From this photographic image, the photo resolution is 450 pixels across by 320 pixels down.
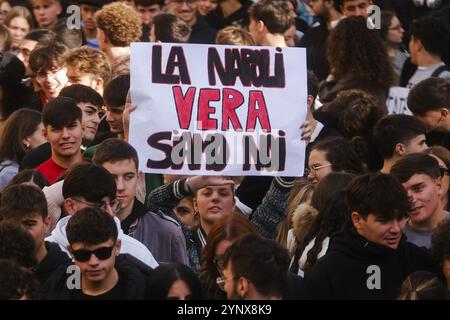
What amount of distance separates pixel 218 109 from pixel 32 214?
145 cm

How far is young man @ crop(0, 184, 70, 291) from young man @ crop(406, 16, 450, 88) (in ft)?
15.3

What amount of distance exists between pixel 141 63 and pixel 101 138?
1.56 meters

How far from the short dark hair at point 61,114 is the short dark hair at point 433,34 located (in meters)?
3.56

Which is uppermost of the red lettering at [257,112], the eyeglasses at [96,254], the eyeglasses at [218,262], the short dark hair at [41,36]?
the red lettering at [257,112]

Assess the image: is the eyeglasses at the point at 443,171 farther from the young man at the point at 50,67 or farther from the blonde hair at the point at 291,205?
the young man at the point at 50,67

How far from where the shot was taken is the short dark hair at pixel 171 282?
7242 mm

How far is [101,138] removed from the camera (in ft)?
34.1

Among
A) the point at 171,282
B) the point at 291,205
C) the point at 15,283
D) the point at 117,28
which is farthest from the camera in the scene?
the point at 117,28

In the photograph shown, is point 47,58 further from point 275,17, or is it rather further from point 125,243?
point 125,243

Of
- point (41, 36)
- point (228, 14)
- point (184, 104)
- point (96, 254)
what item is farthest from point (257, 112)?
point (228, 14)

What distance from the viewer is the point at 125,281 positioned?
7.47 meters

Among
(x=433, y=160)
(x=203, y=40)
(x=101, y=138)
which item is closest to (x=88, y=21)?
(x=203, y=40)

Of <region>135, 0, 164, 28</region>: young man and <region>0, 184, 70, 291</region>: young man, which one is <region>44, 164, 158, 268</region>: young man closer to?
<region>0, 184, 70, 291</region>: young man

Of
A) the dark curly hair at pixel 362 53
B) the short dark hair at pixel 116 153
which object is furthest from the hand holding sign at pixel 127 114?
the dark curly hair at pixel 362 53
